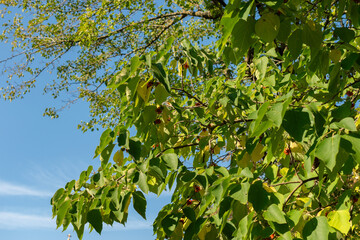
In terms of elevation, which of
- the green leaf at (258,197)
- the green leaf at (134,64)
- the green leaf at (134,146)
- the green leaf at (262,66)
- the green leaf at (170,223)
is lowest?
the green leaf at (258,197)

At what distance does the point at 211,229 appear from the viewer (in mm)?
2188

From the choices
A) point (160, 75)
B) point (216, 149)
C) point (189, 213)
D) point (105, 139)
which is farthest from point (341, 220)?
point (216, 149)

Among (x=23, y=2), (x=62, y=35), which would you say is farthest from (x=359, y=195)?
(x=23, y=2)

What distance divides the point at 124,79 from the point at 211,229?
105cm

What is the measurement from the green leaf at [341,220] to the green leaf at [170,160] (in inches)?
36.2

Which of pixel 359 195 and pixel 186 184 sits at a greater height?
pixel 186 184

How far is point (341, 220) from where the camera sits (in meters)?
1.76

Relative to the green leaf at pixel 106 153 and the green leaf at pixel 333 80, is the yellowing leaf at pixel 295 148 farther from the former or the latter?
the green leaf at pixel 106 153

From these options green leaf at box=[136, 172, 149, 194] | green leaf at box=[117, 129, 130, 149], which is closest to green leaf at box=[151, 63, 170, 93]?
green leaf at box=[117, 129, 130, 149]

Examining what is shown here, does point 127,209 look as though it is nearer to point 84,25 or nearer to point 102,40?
point 84,25

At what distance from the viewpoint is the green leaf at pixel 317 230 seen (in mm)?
1575

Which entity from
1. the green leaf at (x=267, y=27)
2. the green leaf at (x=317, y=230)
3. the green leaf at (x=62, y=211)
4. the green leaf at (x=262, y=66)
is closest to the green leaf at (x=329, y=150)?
the green leaf at (x=317, y=230)

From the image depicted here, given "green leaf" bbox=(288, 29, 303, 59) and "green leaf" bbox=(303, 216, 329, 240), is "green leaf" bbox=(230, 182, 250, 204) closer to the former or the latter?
"green leaf" bbox=(303, 216, 329, 240)

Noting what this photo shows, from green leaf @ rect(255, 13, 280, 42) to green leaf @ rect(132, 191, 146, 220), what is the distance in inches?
46.7
